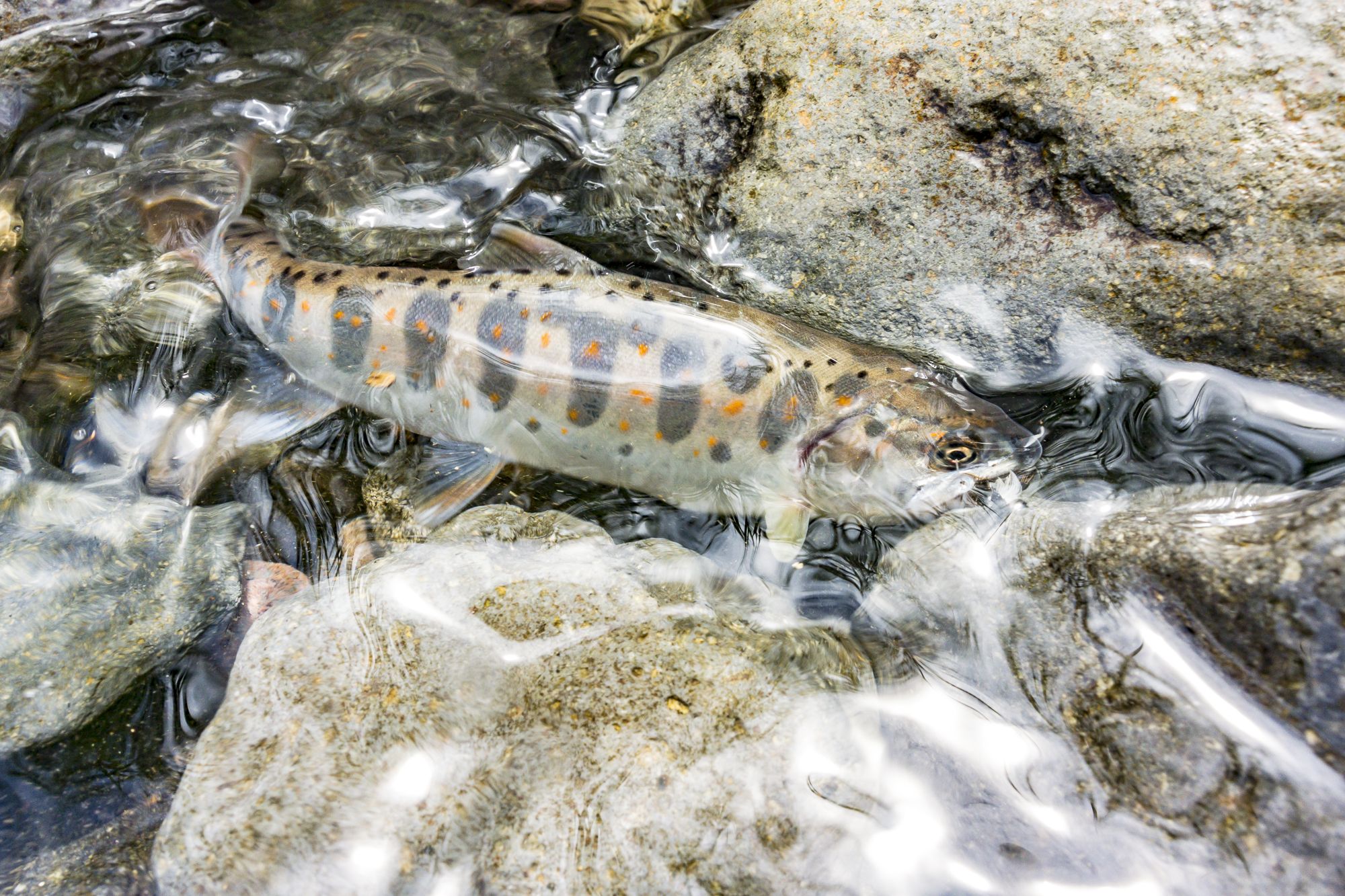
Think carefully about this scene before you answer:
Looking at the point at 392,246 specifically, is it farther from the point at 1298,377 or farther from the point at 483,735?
the point at 1298,377

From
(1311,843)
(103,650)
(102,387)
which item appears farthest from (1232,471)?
(102,387)

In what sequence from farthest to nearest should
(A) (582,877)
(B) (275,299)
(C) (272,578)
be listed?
(B) (275,299), (C) (272,578), (A) (582,877)

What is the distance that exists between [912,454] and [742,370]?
2.78 feet

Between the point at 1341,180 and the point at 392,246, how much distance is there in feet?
13.6

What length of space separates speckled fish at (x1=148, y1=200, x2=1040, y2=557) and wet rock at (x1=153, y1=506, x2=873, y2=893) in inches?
25.5

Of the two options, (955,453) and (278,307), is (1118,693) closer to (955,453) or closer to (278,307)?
(955,453)

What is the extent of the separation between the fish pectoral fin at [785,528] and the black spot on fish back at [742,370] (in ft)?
1.89

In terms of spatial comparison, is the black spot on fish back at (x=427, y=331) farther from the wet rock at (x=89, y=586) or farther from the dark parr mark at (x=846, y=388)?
A: the dark parr mark at (x=846, y=388)

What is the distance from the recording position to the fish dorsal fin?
152 inches

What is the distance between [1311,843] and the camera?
2223 mm

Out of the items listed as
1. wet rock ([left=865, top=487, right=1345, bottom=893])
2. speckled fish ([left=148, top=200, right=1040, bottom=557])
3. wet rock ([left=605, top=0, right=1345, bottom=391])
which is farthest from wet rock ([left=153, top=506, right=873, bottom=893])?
wet rock ([left=605, top=0, right=1345, bottom=391])

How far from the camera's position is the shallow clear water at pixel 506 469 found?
254 centimetres

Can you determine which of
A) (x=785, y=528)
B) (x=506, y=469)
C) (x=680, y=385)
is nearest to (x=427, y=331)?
(x=506, y=469)

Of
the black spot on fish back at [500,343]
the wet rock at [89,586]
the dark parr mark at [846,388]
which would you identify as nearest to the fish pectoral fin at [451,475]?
the black spot on fish back at [500,343]
